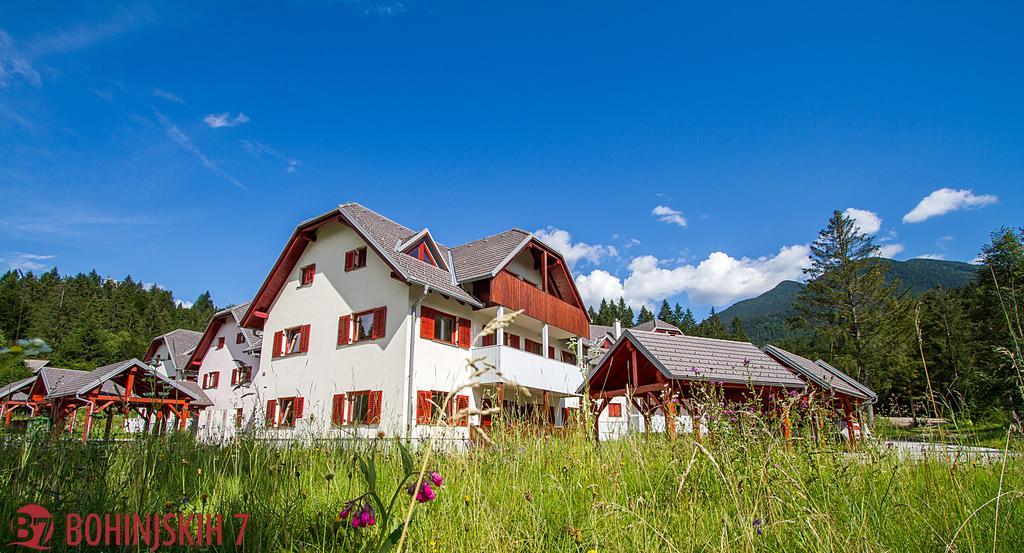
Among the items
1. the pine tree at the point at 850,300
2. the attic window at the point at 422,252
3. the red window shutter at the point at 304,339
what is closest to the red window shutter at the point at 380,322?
the attic window at the point at 422,252

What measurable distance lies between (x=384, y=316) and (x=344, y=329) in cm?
215

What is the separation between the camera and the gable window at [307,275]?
23237 mm

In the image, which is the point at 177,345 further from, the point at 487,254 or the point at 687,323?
the point at 687,323

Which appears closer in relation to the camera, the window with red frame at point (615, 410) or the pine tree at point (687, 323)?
the window with red frame at point (615, 410)

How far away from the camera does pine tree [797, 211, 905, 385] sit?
119 feet

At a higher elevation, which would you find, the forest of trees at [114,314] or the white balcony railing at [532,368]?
the forest of trees at [114,314]

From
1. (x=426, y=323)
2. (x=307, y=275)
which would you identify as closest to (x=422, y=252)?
(x=426, y=323)

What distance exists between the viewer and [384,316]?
65.9ft

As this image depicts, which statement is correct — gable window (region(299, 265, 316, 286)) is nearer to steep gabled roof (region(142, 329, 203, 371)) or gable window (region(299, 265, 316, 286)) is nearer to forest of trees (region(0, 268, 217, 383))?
forest of trees (region(0, 268, 217, 383))

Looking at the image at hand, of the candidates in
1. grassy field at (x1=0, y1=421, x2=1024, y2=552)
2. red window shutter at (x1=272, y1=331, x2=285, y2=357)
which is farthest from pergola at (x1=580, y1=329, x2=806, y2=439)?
red window shutter at (x1=272, y1=331, x2=285, y2=357)

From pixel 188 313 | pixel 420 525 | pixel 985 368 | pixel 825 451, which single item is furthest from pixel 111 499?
pixel 188 313

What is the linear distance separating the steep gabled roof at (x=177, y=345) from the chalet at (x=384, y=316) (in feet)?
54.5

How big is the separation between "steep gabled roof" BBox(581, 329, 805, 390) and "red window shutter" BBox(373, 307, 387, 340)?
32.4ft

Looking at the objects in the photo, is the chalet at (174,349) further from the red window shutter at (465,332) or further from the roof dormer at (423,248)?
the red window shutter at (465,332)
